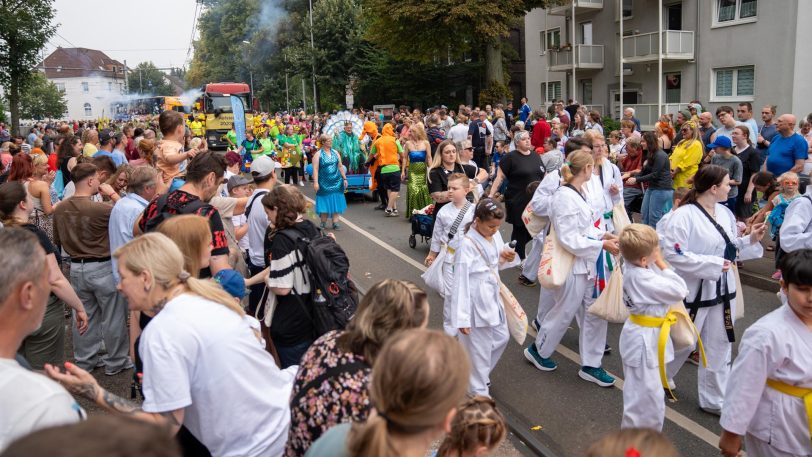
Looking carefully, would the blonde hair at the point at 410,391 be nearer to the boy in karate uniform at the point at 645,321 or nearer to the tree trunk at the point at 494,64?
the boy in karate uniform at the point at 645,321

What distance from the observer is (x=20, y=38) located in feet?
91.7

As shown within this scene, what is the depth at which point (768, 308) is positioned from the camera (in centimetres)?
762

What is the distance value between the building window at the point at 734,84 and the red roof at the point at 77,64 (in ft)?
344

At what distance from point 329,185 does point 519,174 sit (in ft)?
14.0

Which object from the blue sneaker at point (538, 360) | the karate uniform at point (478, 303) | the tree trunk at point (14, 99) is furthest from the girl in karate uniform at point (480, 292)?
the tree trunk at point (14, 99)

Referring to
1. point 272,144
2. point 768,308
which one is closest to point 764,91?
point 272,144

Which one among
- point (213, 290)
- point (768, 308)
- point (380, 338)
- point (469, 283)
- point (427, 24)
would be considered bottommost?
point (768, 308)

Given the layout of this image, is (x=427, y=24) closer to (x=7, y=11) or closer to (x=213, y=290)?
(x=7, y=11)

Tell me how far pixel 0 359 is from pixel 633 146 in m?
10.4

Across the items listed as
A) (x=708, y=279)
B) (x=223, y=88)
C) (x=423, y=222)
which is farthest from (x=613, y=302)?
(x=223, y=88)

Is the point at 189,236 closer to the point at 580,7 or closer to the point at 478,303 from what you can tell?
the point at 478,303

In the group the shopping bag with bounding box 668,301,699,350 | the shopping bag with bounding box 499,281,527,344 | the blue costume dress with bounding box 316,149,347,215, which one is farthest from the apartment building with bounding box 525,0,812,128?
the shopping bag with bounding box 668,301,699,350

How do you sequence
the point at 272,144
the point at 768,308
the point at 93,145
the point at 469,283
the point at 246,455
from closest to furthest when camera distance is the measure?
the point at 246,455 < the point at 469,283 < the point at 768,308 < the point at 93,145 < the point at 272,144

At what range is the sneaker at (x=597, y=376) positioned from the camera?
5.69m
